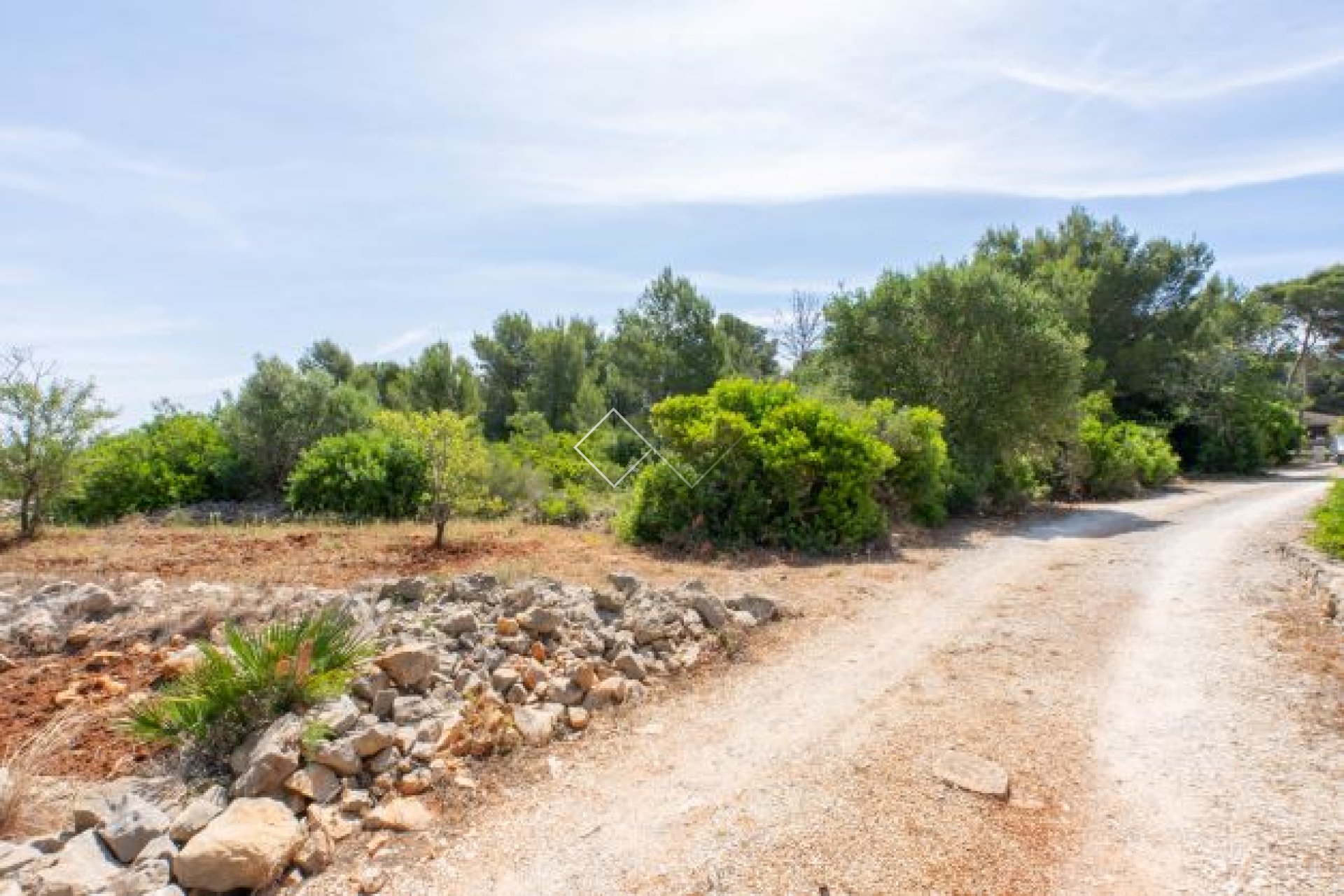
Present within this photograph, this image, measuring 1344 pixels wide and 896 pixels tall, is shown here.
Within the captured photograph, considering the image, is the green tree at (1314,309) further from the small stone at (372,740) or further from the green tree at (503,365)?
the small stone at (372,740)

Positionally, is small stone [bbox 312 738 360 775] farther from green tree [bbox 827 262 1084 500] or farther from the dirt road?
green tree [bbox 827 262 1084 500]

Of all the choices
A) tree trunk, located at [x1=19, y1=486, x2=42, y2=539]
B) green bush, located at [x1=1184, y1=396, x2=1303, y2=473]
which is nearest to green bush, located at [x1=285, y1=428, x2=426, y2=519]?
tree trunk, located at [x1=19, y1=486, x2=42, y2=539]

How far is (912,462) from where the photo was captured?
12188 millimetres

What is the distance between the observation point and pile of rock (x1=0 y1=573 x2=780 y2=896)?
3186 millimetres

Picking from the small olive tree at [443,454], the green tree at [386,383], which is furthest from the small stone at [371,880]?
the green tree at [386,383]

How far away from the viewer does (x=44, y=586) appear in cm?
680

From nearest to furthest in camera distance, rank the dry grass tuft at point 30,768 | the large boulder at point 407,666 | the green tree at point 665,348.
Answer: the dry grass tuft at point 30,768
the large boulder at point 407,666
the green tree at point 665,348

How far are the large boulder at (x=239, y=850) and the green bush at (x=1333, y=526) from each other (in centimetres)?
1002

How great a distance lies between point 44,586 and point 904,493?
35.2 ft

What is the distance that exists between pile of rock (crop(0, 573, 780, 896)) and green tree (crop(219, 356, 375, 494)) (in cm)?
1152

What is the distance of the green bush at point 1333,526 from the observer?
826 centimetres

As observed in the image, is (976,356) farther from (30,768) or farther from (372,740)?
(30,768)

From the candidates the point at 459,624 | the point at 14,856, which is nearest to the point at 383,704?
the point at 459,624

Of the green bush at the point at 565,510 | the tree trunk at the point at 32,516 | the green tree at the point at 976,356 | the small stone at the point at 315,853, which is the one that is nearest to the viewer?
the small stone at the point at 315,853
